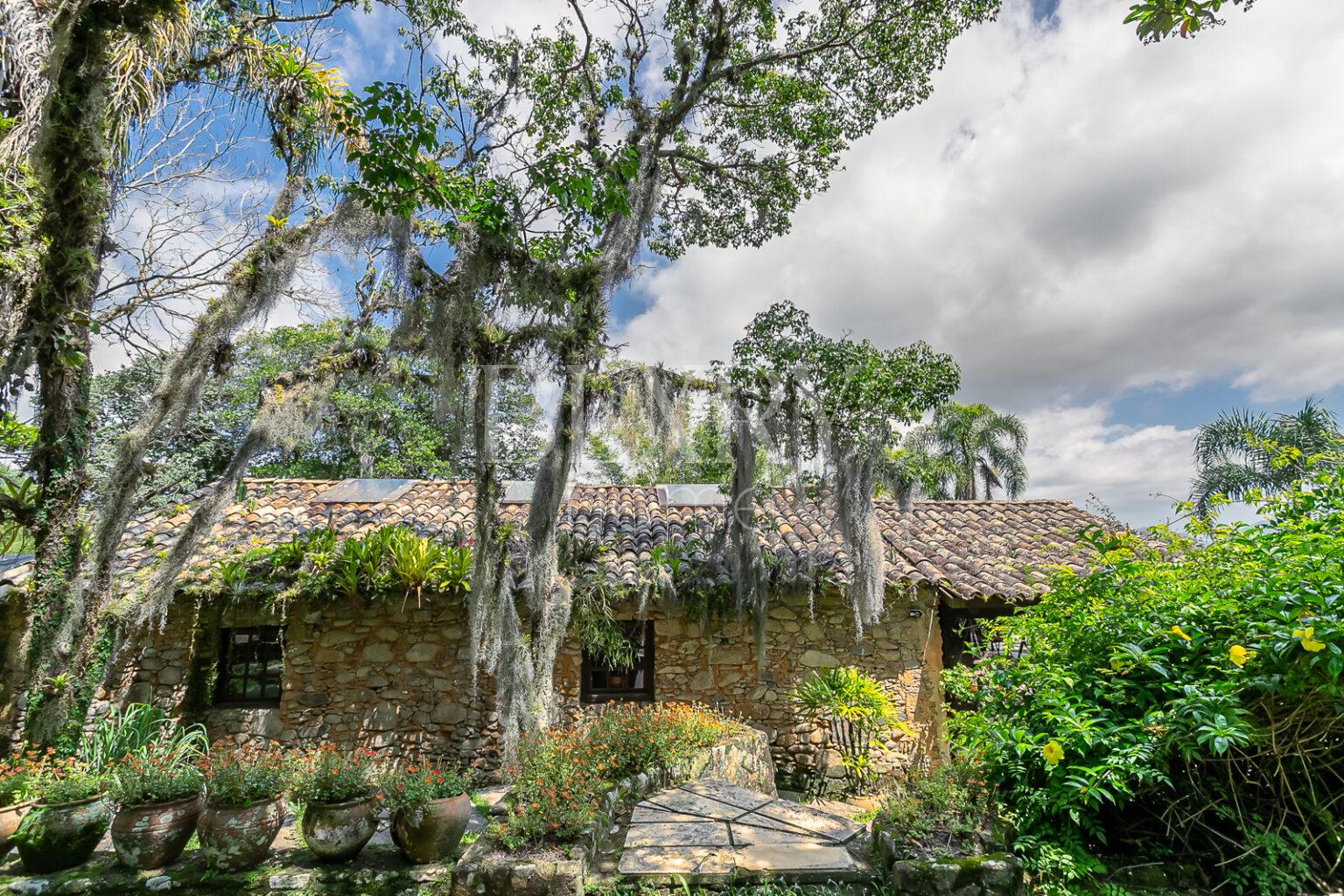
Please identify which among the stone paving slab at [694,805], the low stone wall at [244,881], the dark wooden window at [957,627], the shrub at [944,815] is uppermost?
the dark wooden window at [957,627]

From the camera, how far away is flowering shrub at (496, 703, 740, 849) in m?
3.93

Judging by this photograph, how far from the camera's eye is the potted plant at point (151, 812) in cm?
411

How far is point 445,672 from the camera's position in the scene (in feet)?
25.0

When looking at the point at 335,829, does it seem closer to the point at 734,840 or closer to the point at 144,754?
the point at 144,754

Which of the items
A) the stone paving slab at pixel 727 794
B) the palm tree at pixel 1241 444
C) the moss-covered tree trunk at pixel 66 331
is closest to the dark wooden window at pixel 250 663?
the moss-covered tree trunk at pixel 66 331

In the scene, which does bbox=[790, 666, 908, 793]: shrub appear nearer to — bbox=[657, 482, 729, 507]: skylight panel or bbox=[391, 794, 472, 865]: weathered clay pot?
bbox=[657, 482, 729, 507]: skylight panel

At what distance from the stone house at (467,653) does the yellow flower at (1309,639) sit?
4.89 meters

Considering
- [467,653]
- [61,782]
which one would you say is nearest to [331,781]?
[61,782]

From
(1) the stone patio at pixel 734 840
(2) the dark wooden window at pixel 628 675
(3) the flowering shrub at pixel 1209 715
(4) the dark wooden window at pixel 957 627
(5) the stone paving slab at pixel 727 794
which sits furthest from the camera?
(4) the dark wooden window at pixel 957 627

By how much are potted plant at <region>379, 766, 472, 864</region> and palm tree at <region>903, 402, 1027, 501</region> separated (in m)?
19.0

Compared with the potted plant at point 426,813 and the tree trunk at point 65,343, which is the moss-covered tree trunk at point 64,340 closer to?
the tree trunk at point 65,343

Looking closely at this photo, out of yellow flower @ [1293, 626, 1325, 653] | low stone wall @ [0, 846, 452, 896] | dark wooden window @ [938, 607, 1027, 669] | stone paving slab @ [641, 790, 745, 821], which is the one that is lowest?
low stone wall @ [0, 846, 452, 896]

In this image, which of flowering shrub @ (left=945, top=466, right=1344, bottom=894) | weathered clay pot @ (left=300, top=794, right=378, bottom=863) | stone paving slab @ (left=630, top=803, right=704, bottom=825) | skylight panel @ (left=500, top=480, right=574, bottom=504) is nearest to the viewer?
flowering shrub @ (left=945, top=466, right=1344, bottom=894)

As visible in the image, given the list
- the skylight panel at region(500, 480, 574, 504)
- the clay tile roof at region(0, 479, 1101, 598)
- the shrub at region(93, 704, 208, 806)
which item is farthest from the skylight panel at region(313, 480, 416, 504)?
the shrub at region(93, 704, 208, 806)
